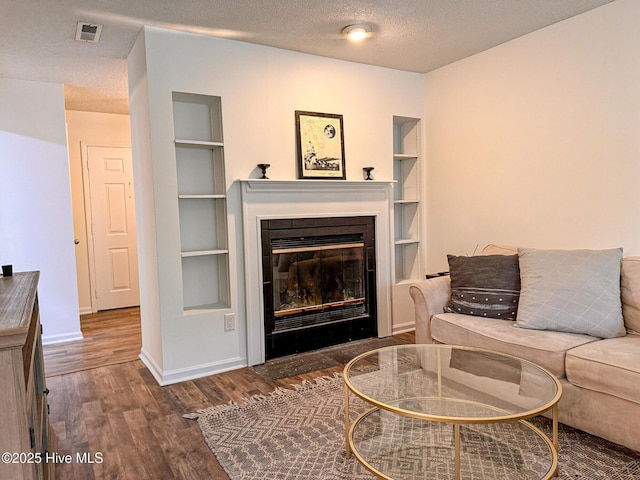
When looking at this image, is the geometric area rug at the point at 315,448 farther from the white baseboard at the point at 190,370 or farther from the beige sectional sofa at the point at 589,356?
the white baseboard at the point at 190,370

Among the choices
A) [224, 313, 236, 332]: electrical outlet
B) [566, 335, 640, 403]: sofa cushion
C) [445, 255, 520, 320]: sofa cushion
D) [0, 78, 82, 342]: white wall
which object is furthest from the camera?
[0, 78, 82, 342]: white wall

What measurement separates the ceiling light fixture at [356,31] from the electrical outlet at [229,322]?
219 cm

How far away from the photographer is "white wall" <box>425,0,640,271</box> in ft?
8.89

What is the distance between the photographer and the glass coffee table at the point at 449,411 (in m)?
1.78

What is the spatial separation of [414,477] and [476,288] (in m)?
1.45

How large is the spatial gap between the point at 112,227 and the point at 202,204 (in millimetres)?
2772

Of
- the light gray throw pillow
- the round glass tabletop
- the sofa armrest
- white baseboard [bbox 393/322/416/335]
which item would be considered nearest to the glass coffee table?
the round glass tabletop

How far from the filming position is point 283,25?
292 cm

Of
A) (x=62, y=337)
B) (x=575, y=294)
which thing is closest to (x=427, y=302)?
(x=575, y=294)

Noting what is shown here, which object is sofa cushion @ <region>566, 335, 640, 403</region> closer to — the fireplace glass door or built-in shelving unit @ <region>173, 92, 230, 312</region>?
the fireplace glass door

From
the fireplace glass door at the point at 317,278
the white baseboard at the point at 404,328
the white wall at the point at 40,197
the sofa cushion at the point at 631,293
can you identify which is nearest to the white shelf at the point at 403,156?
the fireplace glass door at the point at 317,278

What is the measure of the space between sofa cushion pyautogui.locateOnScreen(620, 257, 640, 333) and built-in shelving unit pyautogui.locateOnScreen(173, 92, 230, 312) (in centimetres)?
255

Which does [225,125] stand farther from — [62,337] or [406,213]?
[62,337]

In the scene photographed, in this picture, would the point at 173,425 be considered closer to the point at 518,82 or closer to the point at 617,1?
the point at 518,82
